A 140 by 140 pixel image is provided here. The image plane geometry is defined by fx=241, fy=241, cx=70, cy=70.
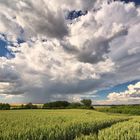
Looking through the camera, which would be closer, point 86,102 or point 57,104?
point 57,104

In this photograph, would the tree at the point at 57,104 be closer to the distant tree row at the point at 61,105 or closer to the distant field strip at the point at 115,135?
the distant tree row at the point at 61,105

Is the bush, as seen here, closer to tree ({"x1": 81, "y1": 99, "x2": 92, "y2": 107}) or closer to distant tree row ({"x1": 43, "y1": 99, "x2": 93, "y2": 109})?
distant tree row ({"x1": 43, "y1": 99, "x2": 93, "y2": 109})

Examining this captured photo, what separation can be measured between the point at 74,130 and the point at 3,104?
8024 cm

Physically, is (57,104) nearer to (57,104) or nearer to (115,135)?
(57,104)

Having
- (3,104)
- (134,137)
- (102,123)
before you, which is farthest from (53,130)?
(3,104)

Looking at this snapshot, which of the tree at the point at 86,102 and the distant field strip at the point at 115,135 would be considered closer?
the distant field strip at the point at 115,135

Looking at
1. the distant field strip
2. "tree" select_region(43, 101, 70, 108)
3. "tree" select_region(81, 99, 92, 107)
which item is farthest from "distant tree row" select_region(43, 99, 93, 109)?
the distant field strip

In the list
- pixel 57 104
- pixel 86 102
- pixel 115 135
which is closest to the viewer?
pixel 115 135

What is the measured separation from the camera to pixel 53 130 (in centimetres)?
1817

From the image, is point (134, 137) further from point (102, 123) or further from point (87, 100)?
point (87, 100)

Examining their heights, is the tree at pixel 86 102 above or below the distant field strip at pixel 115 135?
above

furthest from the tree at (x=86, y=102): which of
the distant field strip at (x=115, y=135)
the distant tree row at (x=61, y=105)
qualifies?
the distant field strip at (x=115, y=135)

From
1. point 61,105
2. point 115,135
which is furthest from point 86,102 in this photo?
point 115,135

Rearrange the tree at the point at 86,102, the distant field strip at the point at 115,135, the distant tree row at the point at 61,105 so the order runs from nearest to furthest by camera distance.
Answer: the distant field strip at the point at 115,135, the distant tree row at the point at 61,105, the tree at the point at 86,102
